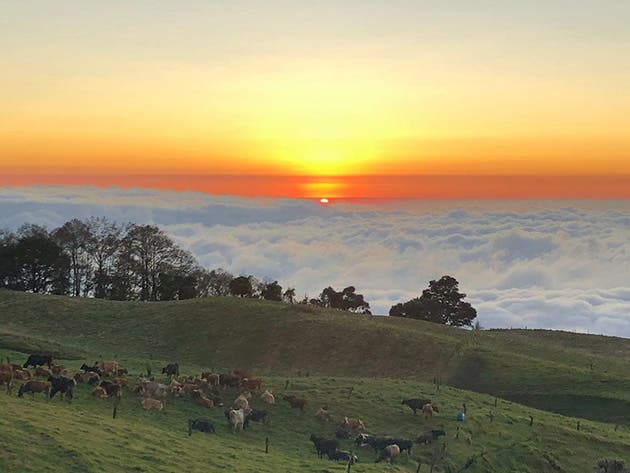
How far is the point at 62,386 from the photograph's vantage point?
3906 cm

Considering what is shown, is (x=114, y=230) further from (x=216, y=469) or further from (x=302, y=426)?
(x=216, y=469)

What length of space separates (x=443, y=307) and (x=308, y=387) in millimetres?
92178

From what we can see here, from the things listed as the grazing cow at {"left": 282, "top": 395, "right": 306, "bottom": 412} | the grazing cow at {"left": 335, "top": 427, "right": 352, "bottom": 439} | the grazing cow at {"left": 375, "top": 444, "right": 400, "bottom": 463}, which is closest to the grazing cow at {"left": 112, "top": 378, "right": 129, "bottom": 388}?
the grazing cow at {"left": 282, "top": 395, "right": 306, "bottom": 412}

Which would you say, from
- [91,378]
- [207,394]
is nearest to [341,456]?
[207,394]

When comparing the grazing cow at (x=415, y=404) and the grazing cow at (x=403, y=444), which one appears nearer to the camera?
the grazing cow at (x=403, y=444)

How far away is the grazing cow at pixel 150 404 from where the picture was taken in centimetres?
4128

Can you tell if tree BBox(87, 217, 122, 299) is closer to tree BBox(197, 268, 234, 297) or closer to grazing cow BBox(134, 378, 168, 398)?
tree BBox(197, 268, 234, 297)

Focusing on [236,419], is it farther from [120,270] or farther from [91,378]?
[120,270]

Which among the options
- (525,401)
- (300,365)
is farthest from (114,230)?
(525,401)

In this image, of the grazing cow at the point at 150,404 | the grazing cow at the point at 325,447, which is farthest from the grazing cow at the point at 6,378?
the grazing cow at the point at 325,447

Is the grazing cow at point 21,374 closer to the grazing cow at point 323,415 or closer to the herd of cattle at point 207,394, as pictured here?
the herd of cattle at point 207,394

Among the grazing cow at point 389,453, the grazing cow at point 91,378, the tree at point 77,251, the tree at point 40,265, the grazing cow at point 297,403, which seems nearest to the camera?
the grazing cow at point 389,453

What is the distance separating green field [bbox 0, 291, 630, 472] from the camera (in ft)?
107

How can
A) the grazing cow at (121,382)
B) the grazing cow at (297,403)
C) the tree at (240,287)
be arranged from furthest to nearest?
the tree at (240,287), the grazing cow at (297,403), the grazing cow at (121,382)
